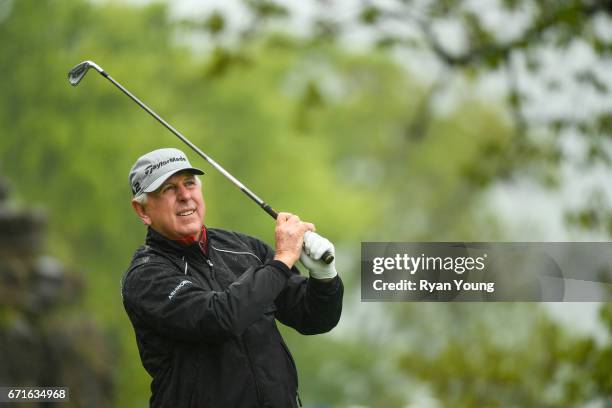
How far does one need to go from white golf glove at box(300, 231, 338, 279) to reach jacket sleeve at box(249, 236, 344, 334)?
5 centimetres

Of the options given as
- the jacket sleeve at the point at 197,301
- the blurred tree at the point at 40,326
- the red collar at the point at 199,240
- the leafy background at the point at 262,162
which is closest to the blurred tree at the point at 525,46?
the red collar at the point at 199,240

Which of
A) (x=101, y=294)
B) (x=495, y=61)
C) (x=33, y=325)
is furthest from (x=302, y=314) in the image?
(x=101, y=294)

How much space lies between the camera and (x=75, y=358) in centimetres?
2211

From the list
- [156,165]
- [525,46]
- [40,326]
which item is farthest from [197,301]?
[40,326]

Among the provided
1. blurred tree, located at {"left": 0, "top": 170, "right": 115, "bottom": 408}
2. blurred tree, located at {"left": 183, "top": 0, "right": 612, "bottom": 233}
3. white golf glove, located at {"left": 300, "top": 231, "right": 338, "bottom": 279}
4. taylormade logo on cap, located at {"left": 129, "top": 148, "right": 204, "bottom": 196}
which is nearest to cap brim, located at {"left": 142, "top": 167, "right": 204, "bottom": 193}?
taylormade logo on cap, located at {"left": 129, "top": 148, "right": 204, "bottom": 196}

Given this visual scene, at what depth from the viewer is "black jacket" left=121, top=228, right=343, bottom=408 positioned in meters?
3.59

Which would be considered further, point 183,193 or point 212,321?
point 183,193

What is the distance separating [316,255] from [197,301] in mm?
450

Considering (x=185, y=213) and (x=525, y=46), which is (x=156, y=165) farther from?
(x=525, y=46)

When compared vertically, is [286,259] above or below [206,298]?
above

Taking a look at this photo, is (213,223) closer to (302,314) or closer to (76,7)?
(76,7)

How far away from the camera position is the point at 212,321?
3561 mm

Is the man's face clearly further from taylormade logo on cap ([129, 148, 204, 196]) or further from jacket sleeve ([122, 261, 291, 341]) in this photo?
jacket sleeve ([122, 261, 291, 341])

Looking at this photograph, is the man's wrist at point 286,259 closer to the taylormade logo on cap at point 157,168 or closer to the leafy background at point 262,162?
the taylormade logo on cap at point 157,168
